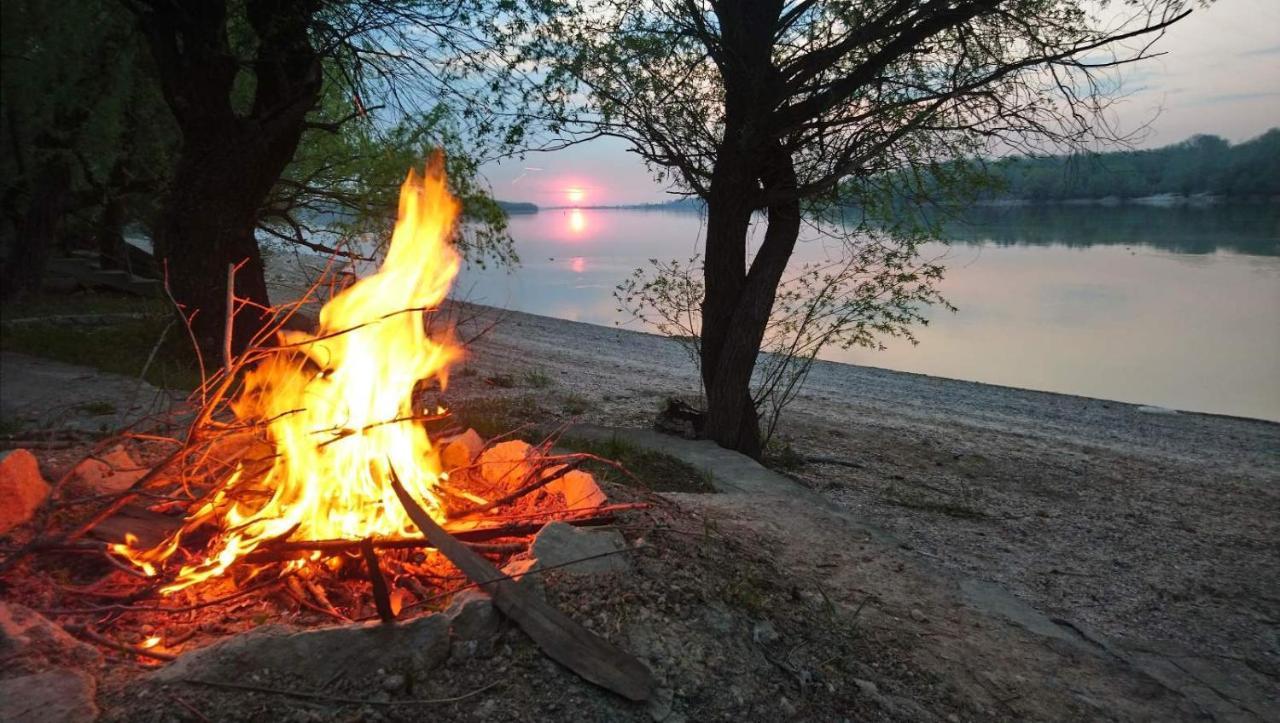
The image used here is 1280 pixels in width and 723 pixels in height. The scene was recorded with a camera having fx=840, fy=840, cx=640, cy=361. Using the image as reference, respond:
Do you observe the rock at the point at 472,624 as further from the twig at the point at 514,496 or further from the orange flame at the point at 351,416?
the twig at the point at 514,496

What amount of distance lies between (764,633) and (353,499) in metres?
1.90

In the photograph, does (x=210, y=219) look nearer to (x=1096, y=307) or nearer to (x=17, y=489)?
(x=17, y=489)

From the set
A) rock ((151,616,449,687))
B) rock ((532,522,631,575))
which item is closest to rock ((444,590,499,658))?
rock ((151,616,449,687))

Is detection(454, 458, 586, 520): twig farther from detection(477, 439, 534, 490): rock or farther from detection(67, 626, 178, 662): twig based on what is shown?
detection(67, 626, 178, 662): twig

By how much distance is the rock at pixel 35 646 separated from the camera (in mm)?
2717

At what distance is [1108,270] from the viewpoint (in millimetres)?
35125

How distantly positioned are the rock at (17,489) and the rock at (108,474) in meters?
0.18

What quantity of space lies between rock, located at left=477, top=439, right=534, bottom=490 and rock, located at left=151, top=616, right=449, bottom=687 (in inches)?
60.7

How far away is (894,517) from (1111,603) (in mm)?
1757

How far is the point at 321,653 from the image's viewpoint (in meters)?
2.85

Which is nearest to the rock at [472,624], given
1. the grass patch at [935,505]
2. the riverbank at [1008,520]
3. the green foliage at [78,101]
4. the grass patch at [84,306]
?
the riverbank at [1008,520]

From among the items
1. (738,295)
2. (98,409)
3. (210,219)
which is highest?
(210,219)

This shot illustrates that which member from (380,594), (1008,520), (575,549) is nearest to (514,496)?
(575,549)

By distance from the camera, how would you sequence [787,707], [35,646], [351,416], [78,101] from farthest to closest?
[78,101] < [351,416] < [787,707] < [35,646]
